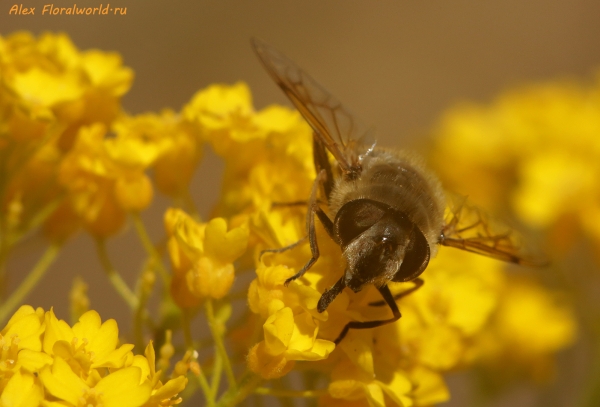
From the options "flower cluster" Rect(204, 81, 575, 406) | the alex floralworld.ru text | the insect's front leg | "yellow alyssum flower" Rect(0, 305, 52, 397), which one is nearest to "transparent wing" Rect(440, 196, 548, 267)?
"flower cluster" Rect(204, 81, 575, 406)

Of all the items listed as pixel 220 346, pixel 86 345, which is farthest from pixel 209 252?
pixel 86 345

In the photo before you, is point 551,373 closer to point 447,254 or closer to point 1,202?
point 447,254

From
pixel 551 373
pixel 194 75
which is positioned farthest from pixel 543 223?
pixel 194 75

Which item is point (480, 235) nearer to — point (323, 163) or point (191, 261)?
point (323, 163)

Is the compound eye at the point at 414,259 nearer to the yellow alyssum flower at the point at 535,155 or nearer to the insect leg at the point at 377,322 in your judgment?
the insect leg at the point at 377,322

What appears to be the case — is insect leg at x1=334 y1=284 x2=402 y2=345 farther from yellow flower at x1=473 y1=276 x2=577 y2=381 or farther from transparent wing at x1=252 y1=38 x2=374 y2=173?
yellow flower at x1=473 y1=276 x2=577 y2=381

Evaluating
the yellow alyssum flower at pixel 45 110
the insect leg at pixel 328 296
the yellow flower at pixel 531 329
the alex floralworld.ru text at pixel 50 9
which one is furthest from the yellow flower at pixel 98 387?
the yellow flower at pixel 531 329

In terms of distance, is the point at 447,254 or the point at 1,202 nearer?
the point at 1,202
